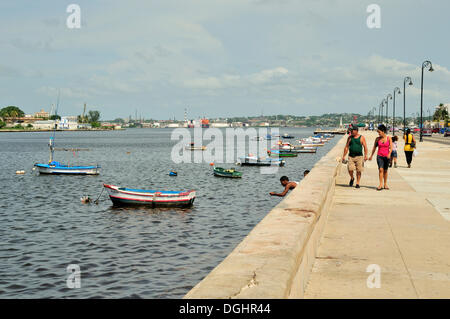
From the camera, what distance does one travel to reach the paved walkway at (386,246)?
239 inches

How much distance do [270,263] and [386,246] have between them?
4.19 m

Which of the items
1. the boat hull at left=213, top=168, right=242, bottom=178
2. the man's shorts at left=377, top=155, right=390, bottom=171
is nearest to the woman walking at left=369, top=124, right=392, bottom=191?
the man's shorts at left=377, top=155, right=390, bottom=171

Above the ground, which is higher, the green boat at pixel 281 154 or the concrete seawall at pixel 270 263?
the concrete seawall at pixel 270 263

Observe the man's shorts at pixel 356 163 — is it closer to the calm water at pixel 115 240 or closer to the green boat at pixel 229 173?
the calm water at pixel 115 240

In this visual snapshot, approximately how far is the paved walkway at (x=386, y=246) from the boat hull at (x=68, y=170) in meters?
48.0

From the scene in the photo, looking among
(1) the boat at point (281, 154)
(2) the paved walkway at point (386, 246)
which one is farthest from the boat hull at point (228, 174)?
(2) the paved walkway at point (386, 246)

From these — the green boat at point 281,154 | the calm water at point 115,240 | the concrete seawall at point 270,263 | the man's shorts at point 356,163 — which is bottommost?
the calm water at point 115,240

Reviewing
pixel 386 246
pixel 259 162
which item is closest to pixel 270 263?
pixel 386 246

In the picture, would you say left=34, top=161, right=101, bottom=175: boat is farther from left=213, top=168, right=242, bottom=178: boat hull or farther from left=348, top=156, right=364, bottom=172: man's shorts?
left=348, top=156, right=364, bottom=172: man's shorts

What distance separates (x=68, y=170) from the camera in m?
59.2

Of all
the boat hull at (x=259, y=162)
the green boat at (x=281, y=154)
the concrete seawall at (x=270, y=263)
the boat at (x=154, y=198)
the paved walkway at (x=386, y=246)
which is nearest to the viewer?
the concrete seawall at (x=270, y=263)

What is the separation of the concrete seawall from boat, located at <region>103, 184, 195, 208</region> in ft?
78.3
